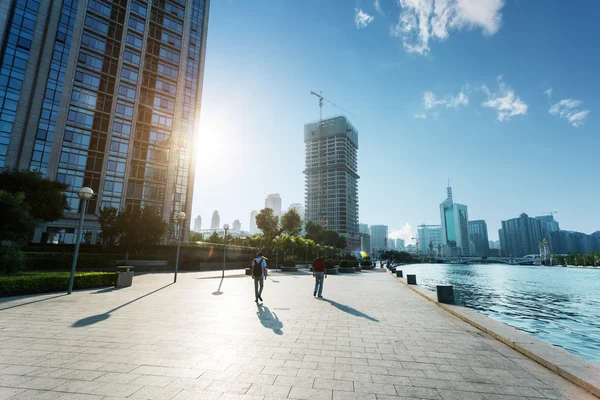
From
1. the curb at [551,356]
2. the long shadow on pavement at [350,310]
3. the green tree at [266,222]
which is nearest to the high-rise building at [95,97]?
the green tree at [266,222]

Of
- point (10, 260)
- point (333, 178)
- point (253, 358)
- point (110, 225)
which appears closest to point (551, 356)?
point (253, 358)

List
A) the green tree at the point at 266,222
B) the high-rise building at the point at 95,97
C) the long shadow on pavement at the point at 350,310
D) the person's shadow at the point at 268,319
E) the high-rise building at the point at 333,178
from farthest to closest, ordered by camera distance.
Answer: the high-rise building at the point at 333,178 → the green tree at the point at 266,222 → the high-rise building at the point at 95,97 → the long shadow on pavement at the point at 350,310 → the person's shadow at the point at 268,319

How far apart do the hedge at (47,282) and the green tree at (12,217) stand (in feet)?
18.6

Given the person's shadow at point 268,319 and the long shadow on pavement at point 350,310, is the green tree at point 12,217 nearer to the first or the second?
the person's shadow at point 268,319

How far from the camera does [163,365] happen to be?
4520 millimetres

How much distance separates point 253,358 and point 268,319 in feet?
10.7

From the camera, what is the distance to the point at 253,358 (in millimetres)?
4922

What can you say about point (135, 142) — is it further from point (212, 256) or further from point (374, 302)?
point (374, 302)

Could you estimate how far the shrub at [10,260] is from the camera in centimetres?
1269

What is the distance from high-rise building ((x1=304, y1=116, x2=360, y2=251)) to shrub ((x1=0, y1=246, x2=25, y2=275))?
491 feet

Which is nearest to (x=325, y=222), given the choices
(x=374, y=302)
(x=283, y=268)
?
(x=283, y=268)

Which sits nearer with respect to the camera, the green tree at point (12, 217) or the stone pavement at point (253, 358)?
the stone pavement at point (253, 358)

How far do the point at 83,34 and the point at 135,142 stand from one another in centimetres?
1668

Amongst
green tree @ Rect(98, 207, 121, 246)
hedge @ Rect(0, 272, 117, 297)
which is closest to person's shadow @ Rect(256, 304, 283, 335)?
hedge @ Rect(0, 272, 117, 297)
